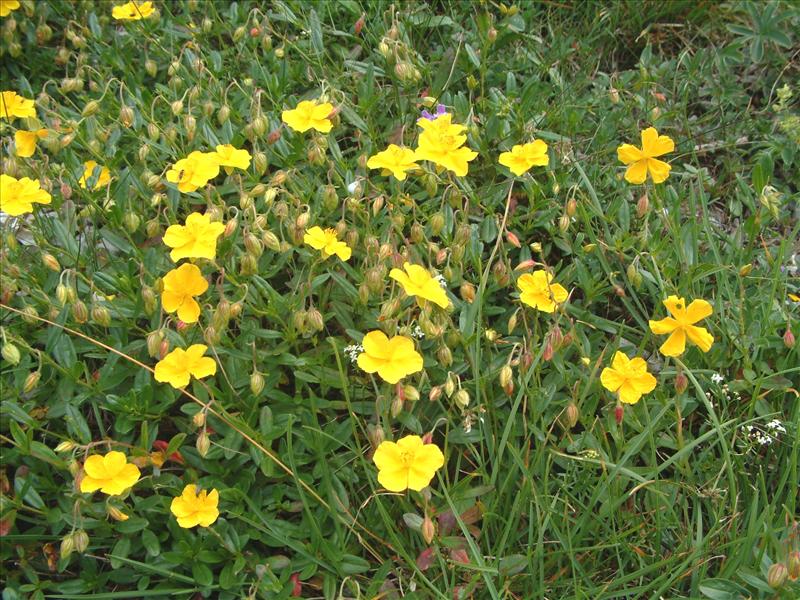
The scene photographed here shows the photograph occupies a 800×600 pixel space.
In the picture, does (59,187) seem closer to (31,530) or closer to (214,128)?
(214,128)

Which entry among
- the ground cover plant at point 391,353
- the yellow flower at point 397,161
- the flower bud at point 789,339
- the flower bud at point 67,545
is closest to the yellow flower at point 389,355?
the ground cover plant at point 391,353

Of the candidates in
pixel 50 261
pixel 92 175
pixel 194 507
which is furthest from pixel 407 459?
pixel 92 175

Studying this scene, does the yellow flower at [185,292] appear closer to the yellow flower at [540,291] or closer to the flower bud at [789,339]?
the yellow flower at [540,291]

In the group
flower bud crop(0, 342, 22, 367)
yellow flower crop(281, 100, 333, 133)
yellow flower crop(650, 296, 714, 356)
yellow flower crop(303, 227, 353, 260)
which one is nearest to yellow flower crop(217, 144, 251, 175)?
yellow flower crop(281, 100, 333, 133)

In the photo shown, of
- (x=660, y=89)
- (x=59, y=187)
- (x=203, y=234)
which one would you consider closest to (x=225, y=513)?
(x=203, y=234)

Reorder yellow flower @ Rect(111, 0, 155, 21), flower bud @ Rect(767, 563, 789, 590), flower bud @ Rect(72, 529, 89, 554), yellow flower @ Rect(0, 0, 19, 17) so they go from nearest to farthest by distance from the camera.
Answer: flower bud @ Rect(767, 563, 789, 590) < flower bud @ Rect(72, 529, 89, 554) < yellow flower @ Rect(111, 0, 155, 21) < yellow flower @ Rect(0, 0, 19, 17)

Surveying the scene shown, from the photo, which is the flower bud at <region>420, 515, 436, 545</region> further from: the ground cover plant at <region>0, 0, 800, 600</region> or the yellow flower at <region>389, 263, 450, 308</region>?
the yellow flower at <region>389, 263, 450, 308</region>

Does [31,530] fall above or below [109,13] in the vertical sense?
below
